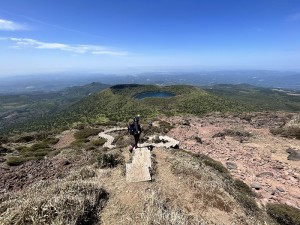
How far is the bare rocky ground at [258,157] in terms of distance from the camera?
49.9 ft

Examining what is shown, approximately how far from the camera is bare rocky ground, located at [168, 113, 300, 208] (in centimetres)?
1520

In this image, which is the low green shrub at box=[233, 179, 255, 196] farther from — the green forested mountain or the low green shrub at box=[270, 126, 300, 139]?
the green forested mountain

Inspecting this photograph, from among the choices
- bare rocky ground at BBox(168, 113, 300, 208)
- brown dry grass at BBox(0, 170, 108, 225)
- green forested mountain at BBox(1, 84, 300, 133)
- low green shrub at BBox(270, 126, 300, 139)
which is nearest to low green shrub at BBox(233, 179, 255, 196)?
bare rocky ground at BBox(168, 113, 300, 208)

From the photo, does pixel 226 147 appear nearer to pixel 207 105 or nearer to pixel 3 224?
pixel 3 224

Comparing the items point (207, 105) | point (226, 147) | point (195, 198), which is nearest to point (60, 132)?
point (226, 147)

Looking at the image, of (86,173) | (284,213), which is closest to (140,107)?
(86,173)

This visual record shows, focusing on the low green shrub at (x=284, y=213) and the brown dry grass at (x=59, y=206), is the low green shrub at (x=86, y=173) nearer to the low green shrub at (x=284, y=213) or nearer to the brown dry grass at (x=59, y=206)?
the brown dry grass at (x=59, y=206)

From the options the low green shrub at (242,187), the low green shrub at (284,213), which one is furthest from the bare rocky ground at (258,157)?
the low green shrub at (284,213)

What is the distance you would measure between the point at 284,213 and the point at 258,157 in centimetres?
878

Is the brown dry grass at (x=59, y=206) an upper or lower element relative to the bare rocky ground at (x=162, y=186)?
upper

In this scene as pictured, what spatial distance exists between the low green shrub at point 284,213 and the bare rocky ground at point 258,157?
845 mm

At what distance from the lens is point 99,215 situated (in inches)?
366

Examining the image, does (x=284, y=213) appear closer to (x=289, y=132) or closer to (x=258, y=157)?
(x=258, y=157)

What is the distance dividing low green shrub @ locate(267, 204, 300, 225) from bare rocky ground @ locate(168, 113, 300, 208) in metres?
0.84
